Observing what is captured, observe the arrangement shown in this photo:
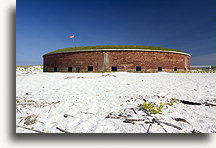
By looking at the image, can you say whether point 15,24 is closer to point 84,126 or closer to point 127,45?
point 84,126

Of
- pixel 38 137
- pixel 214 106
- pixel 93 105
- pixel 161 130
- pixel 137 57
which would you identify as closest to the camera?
pixel 161 130

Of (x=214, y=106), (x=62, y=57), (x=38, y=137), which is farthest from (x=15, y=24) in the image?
(x=62, y=57)

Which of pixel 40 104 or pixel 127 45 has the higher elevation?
pixel 127 45

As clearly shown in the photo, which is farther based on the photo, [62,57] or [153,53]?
[62,57]

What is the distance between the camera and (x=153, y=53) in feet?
68.6

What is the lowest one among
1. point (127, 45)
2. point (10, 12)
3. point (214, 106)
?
point (214, 106)

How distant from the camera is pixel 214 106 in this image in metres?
3.12

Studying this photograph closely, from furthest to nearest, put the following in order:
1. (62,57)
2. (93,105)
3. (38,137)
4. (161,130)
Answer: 1. (62,57)
2. (93,105)
3. (38,137)
4. (161,130)

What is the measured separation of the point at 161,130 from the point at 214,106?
225 cm

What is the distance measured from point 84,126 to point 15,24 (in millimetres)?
4208

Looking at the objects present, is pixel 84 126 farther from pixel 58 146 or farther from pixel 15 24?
pixel 15 24

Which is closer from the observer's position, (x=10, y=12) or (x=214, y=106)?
(x=214, y=106)

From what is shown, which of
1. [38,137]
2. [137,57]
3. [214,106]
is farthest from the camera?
[137,57]

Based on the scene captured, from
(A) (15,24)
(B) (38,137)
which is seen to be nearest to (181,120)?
(B) (38,137)
